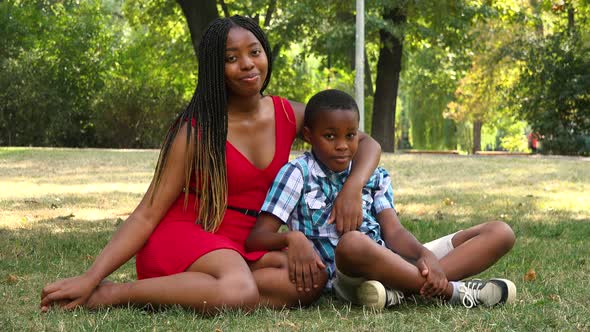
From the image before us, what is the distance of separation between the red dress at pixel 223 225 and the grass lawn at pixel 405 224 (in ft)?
1.02

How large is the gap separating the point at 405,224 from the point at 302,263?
3.66m

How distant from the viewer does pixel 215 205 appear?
4.43 metres

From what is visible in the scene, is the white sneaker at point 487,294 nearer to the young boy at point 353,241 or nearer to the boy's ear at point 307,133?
the young boy at point 353,241

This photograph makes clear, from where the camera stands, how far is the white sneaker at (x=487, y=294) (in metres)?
4.17

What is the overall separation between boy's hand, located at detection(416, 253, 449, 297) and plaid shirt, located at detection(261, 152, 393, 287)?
0.40m

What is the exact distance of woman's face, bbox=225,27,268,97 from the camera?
14.8 feet

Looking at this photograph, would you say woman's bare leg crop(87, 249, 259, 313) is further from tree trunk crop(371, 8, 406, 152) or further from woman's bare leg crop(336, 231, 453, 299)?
tree trunk crop(371, 8, 406, 152)

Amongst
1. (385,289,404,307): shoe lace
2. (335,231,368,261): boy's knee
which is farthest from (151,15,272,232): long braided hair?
(385,289,404,307): shoe lace

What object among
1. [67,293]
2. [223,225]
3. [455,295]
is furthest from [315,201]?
[67,293]

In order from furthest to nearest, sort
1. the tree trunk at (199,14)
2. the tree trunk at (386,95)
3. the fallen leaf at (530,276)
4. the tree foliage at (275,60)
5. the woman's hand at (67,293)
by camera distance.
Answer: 1. the tree trunk at (386,95)
2. the tree foliage at (275,60)
3. the tree trunk at (199,14)
4. the fallen leaf at (530,276)
5. the woman's hand at (67,293)

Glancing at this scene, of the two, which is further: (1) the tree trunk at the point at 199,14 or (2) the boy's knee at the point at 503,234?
(1) the tree trunk at the point at 199,14

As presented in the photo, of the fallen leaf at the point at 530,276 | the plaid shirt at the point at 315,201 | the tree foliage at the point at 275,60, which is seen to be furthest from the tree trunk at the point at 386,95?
the plaid shirt at the point at 315,201

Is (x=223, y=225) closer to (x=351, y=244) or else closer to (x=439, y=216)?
(x=351, y=244)

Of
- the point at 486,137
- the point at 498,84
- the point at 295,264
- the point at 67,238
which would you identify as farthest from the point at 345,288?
the point at 486,137
